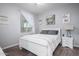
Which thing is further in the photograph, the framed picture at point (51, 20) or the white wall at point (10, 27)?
the framed picture at point (51, 20)

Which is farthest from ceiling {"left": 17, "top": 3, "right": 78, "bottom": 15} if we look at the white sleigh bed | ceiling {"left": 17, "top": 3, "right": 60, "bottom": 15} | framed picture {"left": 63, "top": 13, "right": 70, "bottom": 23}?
the white sleigh bed

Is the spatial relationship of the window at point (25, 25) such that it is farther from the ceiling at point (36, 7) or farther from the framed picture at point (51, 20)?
the framed picture at point (51, 20)

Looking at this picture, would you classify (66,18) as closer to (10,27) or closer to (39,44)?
(39,44)

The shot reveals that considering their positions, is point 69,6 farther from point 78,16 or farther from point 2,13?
point 2,13

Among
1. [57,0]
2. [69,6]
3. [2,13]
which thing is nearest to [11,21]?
[2,13]

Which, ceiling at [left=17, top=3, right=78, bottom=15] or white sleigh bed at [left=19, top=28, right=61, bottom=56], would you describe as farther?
white sleigh bed at [left=19, top=28, right=61, bottom=56]

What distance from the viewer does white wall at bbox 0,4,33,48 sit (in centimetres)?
106

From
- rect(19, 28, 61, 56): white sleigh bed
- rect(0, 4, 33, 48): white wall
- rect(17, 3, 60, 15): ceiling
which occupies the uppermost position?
rect(17, 3, 60, 15): ceiling

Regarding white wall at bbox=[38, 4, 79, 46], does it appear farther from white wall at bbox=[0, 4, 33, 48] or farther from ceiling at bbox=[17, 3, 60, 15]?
white wall at bbox=[0, 4, 33, 48]

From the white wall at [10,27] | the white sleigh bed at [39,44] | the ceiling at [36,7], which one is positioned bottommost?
the white sleigh bed at [39,44]

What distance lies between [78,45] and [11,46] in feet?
5.04

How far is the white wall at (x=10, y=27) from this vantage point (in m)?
1.06

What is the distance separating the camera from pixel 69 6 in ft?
3.83

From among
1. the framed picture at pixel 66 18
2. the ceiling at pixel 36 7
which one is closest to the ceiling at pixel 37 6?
the ceiling at pixel 36 7
